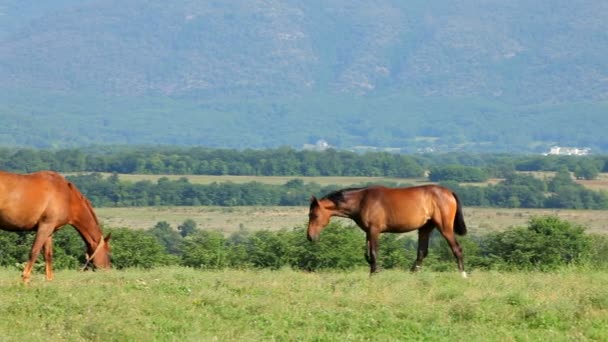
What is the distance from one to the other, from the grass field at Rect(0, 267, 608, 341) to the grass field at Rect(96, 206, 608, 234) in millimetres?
53195

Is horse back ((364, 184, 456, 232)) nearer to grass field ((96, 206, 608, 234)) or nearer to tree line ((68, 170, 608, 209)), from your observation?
grass field ((96, 206, 608, 234))

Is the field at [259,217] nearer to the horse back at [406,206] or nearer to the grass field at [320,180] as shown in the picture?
the grass field at [320,180]

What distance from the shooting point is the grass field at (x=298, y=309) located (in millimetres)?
17031

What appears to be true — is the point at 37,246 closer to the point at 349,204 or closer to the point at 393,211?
the point at 349,204

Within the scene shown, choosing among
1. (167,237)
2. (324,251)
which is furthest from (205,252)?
(167,237)

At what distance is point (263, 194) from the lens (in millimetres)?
116688

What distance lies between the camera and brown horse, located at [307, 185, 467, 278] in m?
23.3

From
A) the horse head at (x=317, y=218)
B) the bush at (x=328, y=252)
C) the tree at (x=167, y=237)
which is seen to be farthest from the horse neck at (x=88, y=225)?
the tree at (x=167, y=237)

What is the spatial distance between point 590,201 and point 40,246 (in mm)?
90419

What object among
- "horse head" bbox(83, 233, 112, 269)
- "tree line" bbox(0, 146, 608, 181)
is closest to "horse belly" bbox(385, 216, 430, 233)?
"horse head" bbox(83, 233, 112, 269)

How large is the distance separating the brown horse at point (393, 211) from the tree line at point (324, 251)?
291cm

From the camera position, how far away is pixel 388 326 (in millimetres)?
17500

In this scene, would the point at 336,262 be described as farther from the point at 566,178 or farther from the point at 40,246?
the point at 566,178

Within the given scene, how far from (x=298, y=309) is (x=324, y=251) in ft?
39.3
